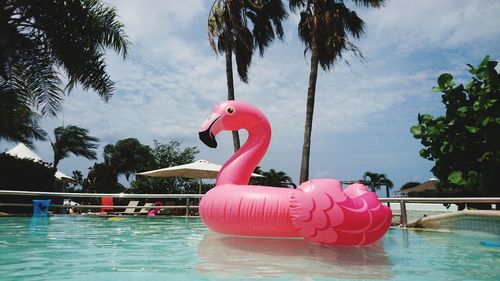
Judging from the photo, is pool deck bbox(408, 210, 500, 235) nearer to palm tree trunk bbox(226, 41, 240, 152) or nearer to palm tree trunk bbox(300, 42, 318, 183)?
palm tree trunk bbox(300, 42, 318, 183)

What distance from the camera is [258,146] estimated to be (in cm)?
651

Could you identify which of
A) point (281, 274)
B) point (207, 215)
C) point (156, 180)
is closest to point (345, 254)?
point (281, 274)

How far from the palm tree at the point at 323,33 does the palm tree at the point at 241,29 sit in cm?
150

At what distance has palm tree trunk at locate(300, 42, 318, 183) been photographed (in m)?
12.8

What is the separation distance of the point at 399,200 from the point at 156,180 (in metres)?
16.6

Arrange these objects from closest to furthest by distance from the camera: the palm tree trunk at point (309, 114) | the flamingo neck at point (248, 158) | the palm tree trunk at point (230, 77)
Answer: the flamingo neck at point (248, 158) → the palm tree trunk at point (309, 114) → the palm tree trunk at point (230, 77)

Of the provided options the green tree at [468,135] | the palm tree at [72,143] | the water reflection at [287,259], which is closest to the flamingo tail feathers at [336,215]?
the water reflection at [287,259]

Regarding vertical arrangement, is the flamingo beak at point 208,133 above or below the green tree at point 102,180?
below

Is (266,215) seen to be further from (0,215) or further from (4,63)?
(4,63)

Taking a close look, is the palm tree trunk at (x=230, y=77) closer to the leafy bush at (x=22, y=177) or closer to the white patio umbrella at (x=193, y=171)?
the white patio umbrella at (x=193, y=171)

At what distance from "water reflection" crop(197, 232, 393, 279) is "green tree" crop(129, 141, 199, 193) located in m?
16.8

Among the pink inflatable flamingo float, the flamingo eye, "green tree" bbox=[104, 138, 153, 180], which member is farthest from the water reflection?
"green tree" bbox=[104, 138, 153, 180]

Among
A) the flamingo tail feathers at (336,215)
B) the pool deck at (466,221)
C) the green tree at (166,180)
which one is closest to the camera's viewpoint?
the flamingo tail feathers at (336,215)

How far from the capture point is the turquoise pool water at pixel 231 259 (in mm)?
3424
